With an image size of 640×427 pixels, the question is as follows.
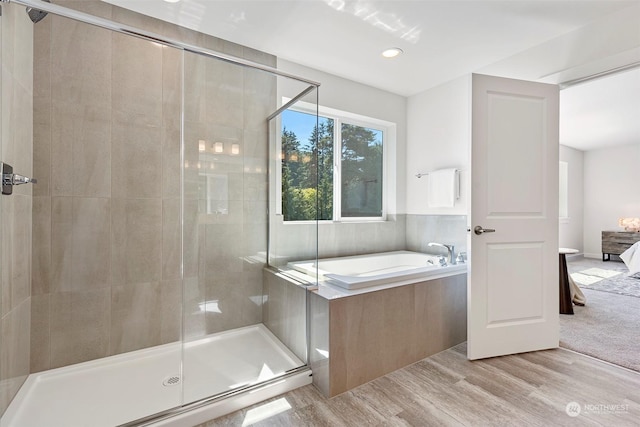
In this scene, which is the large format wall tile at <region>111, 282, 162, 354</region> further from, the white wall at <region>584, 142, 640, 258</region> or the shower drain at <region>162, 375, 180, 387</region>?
the white wall at <region>584, 142, 640, 258</region>

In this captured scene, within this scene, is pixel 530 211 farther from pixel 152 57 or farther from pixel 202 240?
pixel 152 57

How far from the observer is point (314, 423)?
1.47 metres

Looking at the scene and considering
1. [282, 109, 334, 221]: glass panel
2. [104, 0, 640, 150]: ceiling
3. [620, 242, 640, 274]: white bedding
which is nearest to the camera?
[104, 0, 640, 150]: ceiling

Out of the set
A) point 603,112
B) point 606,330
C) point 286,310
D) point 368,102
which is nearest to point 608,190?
point 603,112

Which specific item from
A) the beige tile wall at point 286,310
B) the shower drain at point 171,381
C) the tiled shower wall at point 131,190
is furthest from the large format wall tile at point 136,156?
the shower drain at point 171,381

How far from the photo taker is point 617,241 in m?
5.64

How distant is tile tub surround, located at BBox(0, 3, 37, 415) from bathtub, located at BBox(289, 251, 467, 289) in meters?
1.60

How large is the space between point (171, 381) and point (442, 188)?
109 inches

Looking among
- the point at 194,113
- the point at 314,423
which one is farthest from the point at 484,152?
the point at 194,113

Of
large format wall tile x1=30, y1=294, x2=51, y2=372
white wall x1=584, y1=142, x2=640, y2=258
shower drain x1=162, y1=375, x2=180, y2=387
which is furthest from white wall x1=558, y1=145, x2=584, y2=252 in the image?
large format wall tile x1=30, y1=294, x2=51, y2=372

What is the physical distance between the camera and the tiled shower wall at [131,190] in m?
1.82

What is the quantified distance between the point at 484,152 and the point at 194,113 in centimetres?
212

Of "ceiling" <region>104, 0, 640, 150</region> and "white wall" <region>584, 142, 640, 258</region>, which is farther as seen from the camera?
"white wall" <region>584, 142, 640, 258</region>

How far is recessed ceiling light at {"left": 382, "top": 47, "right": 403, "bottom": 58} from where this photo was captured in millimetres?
2436
